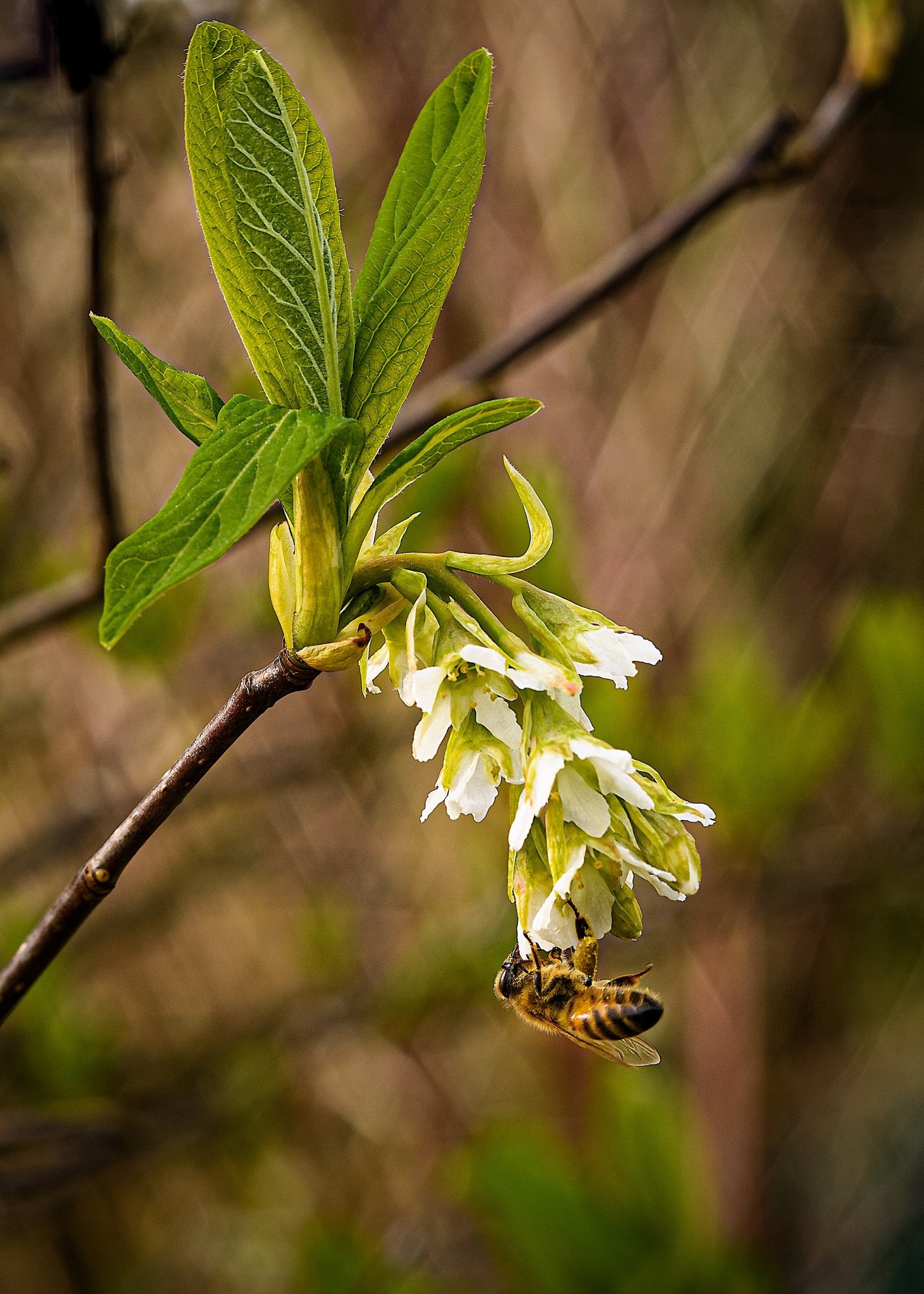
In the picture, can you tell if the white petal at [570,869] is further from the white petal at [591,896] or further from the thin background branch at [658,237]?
the thin background branch at [658,237]

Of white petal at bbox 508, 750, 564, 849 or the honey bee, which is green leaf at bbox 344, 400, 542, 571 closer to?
white petal at bbox 508, 750, 564, 849

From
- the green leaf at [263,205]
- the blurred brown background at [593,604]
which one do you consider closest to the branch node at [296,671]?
the green leaf at [263,205]

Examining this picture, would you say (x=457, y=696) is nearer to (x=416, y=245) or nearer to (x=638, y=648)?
(x=638, y=648)

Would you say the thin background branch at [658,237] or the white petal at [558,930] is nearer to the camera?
the white petal at [558,930]

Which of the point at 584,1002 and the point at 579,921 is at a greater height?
the point at 579,921

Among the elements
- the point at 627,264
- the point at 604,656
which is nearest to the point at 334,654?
the point at 604,656

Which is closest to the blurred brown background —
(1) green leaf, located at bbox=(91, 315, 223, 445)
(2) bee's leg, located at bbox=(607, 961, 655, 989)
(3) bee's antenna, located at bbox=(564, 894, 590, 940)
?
(2) bee's leg, located at bbox=(607, 961, 655, 989)
